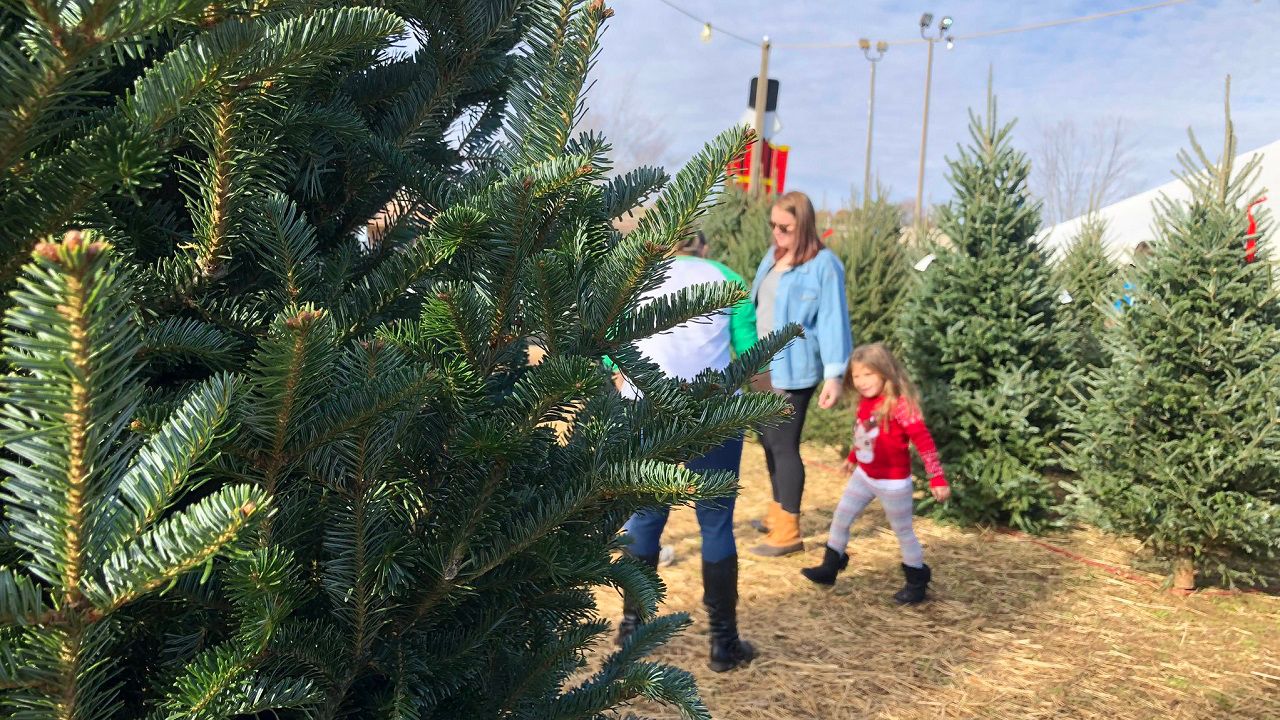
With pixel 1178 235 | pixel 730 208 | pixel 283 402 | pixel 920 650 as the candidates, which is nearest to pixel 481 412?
pixel 283 402

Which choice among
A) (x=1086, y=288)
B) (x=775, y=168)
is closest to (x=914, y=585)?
(x=1086, y=288)

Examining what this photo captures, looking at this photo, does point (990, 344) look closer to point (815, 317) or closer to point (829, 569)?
point (815, 317)

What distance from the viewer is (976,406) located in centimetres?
621

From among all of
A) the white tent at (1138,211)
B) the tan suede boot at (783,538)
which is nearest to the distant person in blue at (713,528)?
the tan suede boot at (783,538)

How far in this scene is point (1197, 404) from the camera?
5074 mm

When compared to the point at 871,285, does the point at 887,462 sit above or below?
below

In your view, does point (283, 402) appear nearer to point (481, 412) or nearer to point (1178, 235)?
point (481, 412)

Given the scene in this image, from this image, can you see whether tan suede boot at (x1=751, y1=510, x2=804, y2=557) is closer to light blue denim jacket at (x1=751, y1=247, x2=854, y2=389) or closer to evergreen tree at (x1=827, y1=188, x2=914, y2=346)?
light blue denim jacket at (x1=751, y1=247, x2=854, y2=389)

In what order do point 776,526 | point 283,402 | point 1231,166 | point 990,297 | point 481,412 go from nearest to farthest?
point 283,402 → point 481,412 → point 1231,166 → point 776,526 → point 990,297

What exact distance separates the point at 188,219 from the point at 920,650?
167 inches

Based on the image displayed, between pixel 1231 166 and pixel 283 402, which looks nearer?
pixel 283 402

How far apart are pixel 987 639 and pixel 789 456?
154 centimetres

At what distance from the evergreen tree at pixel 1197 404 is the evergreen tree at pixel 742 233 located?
525 centimetres

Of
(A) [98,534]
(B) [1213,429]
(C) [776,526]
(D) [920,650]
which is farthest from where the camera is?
(C) [776,526]
